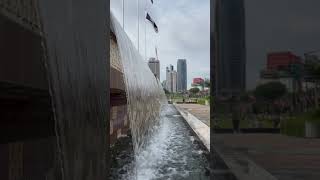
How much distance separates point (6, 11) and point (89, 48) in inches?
107

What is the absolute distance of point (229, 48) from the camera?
22.7 ft

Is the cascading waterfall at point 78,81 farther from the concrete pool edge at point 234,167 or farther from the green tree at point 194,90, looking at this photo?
the green tree at point 194,90

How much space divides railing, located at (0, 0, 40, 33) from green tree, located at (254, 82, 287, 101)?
3906 mm

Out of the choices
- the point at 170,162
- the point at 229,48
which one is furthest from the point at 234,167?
the point at 170,162

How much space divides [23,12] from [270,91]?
4262mm

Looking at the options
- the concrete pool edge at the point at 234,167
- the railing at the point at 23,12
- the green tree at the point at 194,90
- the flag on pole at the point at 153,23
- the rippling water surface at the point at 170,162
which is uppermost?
the flag on pole at the point at 153,23

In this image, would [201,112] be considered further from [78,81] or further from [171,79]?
[171,79]

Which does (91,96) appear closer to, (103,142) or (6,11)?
(103,142)

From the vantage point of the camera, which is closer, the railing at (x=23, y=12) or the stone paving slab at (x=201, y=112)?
the railing at (x=23, y=12)

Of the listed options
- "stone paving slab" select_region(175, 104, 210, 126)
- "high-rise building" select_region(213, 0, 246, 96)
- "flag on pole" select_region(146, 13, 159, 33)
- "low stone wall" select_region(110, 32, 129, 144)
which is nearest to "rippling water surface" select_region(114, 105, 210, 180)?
"low stone wall" select_region(110, 32, 129, 144)

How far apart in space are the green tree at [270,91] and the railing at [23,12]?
3.91 m

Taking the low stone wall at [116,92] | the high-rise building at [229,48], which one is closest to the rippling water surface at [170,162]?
the low stone wall at [116,92]

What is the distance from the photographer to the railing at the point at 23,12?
2.94 metres

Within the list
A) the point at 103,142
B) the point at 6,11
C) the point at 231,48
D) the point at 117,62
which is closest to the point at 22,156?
the point at 6,11
